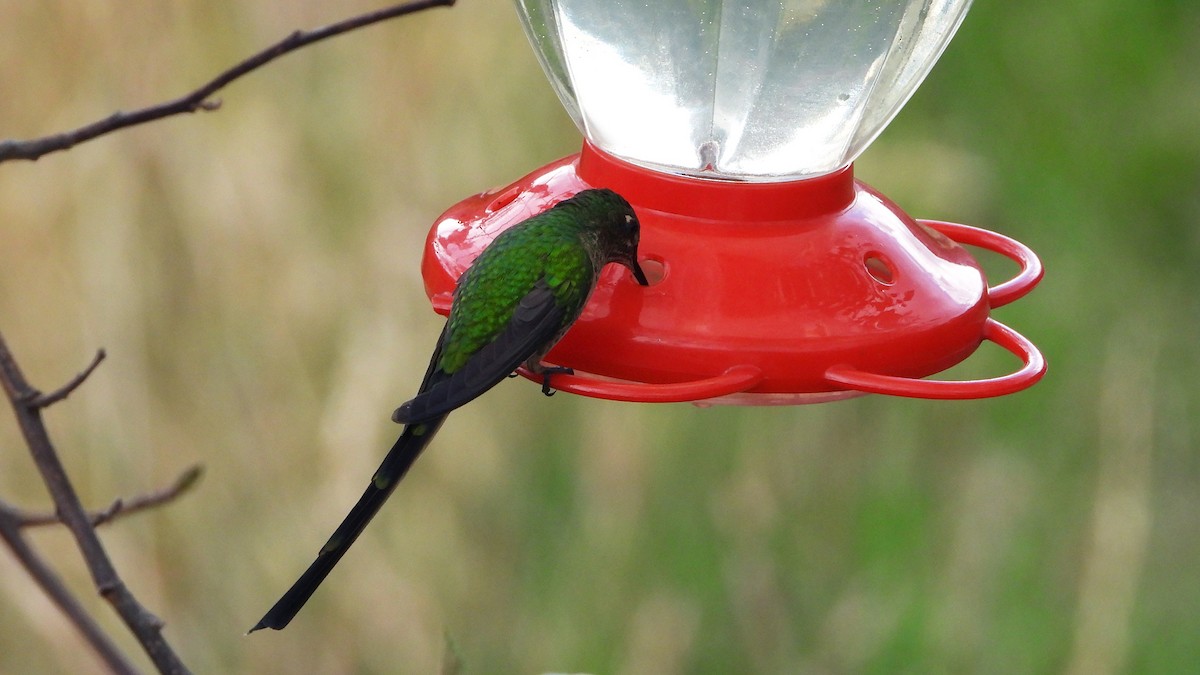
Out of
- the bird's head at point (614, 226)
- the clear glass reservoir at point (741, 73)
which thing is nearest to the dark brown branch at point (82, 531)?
the bird's head at point (614, 226)

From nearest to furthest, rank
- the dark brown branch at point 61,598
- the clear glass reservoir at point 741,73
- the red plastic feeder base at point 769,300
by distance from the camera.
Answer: the dark brown branch at point 61,598
the red plastic feeder base at point 769,300
the clear glass reservoir at point 741,73

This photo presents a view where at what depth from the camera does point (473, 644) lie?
3.27m

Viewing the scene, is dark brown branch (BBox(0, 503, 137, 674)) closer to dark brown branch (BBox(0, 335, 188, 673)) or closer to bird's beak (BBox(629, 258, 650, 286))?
dark brown branch (BBox(0, 335, 188, 673))

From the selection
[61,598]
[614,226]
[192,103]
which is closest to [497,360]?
[614,226]

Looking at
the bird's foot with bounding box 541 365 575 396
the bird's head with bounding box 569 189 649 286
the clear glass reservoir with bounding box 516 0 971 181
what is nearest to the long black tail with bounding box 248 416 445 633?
the bird's foot with bounding box 541 365 575 396

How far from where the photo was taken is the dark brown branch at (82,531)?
1.00 metres

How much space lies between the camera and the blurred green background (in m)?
2.92

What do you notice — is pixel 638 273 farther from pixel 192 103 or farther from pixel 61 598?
pixel 61 598

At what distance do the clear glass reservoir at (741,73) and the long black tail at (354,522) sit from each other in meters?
0.53

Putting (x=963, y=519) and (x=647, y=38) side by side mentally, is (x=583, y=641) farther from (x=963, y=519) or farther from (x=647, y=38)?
(x=647, y=38)

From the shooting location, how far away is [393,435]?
301 centimetres

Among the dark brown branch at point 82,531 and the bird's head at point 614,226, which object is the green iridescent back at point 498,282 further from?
the dark brown branch at point 82,531

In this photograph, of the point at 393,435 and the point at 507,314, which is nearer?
the point at 507,314

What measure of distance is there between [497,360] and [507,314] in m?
0.12
